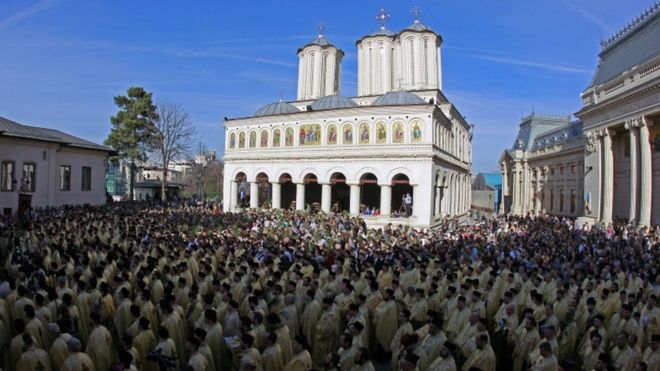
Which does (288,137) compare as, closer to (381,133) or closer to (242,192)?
(242,192)

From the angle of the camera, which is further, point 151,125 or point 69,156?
point 151,125

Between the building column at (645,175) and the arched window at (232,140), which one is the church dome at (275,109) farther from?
the building column at (645,175)

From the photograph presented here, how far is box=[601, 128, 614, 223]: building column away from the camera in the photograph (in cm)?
3212

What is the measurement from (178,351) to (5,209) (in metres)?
24.7

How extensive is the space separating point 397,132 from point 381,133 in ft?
3.74

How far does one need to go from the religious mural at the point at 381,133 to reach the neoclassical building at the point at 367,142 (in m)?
0.07

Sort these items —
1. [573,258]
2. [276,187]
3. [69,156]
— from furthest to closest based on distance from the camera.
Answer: [276,187], [69,156], [573,258]

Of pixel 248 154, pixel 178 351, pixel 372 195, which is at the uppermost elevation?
pixel 248 154

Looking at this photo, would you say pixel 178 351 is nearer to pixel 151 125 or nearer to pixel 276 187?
pixel 276 187

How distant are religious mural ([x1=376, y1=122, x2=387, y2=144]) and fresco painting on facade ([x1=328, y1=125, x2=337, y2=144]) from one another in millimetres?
3254

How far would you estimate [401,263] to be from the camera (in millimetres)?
13727

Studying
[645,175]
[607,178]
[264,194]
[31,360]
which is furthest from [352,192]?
[31,360]

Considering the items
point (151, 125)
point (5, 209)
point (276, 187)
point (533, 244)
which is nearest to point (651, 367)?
point (533, 244)

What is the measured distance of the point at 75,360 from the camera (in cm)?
596
